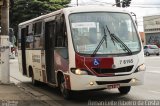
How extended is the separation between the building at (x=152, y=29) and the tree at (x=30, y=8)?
49.8 ft

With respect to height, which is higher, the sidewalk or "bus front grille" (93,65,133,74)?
"bus front grille" (93,65,133,74)

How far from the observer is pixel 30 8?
222ft

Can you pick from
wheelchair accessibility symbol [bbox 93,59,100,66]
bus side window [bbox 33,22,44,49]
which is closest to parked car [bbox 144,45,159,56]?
bus side window [bbox 33,22,44,49]

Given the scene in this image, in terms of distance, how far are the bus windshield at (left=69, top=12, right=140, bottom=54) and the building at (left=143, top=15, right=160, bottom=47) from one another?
58.7 m

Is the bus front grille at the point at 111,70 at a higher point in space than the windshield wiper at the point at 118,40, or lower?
lower

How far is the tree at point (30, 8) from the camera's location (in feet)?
218

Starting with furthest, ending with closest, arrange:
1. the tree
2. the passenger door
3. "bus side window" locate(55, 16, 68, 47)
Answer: the tree
the passenger door
"bus side window" locate(55, 16, 68, 47)

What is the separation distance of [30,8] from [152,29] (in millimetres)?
20221

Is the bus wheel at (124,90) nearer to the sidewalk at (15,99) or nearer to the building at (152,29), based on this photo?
the sidewalk at (15,99)

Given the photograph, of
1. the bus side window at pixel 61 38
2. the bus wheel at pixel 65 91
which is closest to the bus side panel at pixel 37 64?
the bus side window at pixel 61 38

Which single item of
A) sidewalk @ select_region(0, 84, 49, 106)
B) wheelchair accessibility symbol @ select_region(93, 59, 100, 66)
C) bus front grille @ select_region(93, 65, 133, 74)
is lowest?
sidewalk @ select_region(0, 84, 49, 106)

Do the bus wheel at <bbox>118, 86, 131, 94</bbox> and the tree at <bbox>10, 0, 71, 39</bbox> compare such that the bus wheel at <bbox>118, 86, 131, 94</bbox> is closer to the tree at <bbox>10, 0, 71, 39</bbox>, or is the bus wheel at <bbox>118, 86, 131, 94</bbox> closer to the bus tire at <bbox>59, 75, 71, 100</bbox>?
the bus tire at <bbox>59, 75, 71, 100</bbox>

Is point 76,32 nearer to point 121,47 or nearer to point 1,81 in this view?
point 121,47

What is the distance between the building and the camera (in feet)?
234
